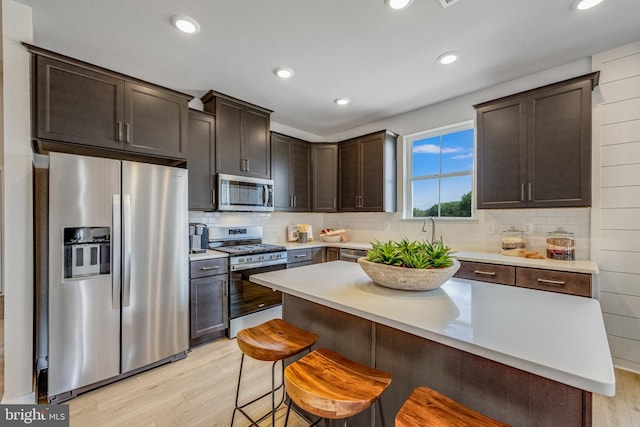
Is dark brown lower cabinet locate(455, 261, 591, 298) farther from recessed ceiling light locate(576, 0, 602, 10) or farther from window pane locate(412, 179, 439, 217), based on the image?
recessed ceiling light locate(576, 0, 602, 10)

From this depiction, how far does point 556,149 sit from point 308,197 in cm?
295

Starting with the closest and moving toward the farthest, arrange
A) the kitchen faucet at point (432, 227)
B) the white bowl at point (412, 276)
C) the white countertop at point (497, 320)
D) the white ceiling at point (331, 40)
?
the white countertop at point (497, 320), the white bowl at point (412, 276), the white ceiling at point (331, 40), the kitchen faucet at point (432, 227)

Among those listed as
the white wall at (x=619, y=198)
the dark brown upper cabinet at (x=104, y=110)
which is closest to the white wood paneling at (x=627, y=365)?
the white wall at (x=619, y=198)

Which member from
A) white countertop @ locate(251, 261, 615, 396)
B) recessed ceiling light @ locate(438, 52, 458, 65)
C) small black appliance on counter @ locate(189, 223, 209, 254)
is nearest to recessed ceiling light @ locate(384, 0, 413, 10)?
recessed ceiling light @ locate(438, 52, 458, 65)

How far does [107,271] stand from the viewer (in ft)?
6.91

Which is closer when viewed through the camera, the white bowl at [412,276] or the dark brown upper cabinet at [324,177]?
the white bowl at [412,276]

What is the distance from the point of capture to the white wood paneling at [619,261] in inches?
90.8

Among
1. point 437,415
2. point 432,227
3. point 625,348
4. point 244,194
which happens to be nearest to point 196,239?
point 244,194

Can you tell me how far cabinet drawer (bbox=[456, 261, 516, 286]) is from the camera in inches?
94.4

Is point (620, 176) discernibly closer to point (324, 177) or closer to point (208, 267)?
point (324, 177)

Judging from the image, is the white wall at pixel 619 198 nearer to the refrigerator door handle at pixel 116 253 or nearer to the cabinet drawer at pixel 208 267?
the cabinet drawer at pixel 208 267

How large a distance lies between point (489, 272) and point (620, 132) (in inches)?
64.6

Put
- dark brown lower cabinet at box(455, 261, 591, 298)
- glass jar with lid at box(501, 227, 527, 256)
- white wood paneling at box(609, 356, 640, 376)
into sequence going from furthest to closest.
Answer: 1. glass jar with lid at box(501, 227, 527, 256)
2. white wood paneling at box(609, 356, 640, 376)
3. dark brown lower cabinet at box(455, 261, 591, 298)

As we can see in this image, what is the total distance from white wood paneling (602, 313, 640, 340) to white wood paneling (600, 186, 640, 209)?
3.15ft
